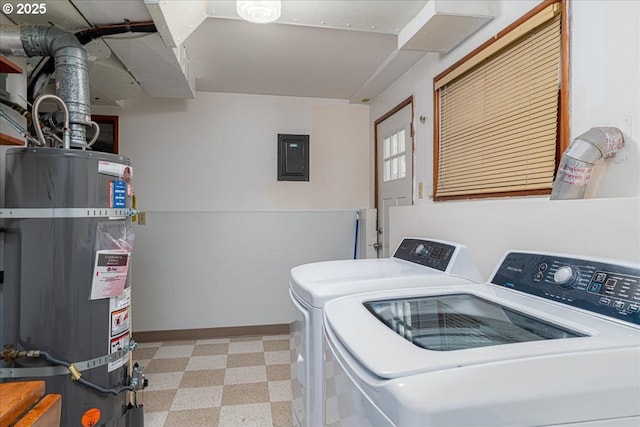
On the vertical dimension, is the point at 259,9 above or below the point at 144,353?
above

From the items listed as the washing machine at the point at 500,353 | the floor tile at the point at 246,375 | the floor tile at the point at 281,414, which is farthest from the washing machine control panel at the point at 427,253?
the floor tile at the point at 246,375

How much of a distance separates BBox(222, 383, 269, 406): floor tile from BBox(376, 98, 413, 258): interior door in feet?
5.24

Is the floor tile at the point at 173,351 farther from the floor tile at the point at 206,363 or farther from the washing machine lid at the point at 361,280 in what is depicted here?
the washing machine lid at the point at 361,280

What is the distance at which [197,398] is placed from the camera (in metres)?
2.28

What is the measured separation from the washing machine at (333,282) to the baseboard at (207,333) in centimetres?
200

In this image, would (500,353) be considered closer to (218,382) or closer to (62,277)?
(62,277)

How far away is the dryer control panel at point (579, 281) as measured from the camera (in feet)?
2.63

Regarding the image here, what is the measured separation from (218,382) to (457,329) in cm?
218

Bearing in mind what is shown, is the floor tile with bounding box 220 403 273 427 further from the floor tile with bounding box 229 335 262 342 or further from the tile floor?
the floor tile with bounding box 229 335 262 342

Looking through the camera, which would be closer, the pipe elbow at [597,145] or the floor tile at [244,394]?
the pipe elbow at [597,145]

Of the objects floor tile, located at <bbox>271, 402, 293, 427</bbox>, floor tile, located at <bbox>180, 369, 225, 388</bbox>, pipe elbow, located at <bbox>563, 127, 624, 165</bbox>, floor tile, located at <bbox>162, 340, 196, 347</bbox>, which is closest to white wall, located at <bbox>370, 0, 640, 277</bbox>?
pipe elbow, located at <bbox>563, 127, 624, 165</bbox>

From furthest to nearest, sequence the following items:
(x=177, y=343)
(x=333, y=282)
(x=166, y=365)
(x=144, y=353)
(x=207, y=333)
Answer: (x=207, y=333) → (x=177, y=343) → (x=144, y=353) → (x=166, y=365) → (x=333, y=282)

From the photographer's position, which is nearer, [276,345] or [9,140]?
[9,140]

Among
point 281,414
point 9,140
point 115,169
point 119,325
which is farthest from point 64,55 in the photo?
point 281,414
